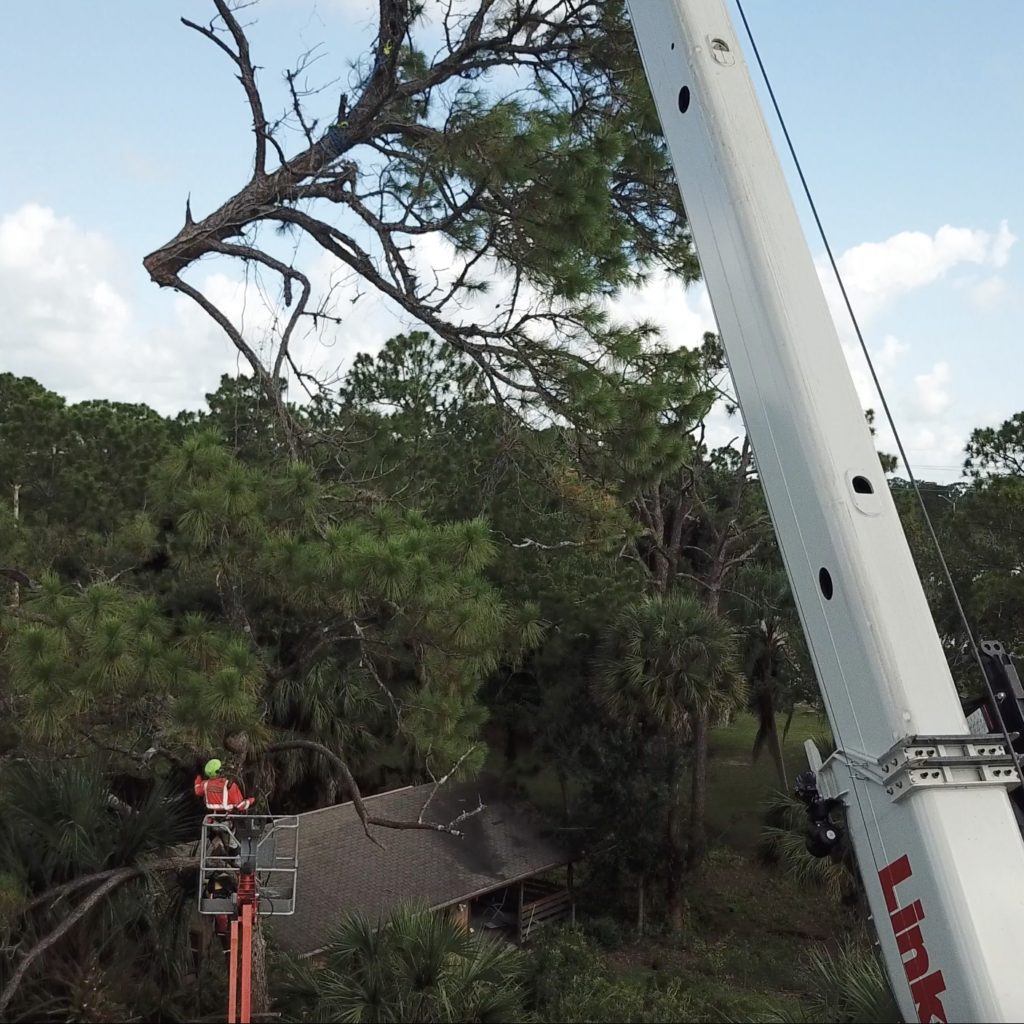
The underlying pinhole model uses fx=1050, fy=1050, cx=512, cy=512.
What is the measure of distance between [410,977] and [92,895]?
7.82 ft

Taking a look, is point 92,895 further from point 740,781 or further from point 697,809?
point 740,781

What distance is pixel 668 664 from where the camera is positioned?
16.5 meters

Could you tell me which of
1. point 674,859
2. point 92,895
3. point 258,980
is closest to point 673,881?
point 674,859

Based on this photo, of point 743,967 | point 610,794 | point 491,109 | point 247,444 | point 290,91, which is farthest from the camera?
point 610,794

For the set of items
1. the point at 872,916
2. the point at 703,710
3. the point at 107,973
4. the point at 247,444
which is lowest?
the point at 872,916

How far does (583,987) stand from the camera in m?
12.2

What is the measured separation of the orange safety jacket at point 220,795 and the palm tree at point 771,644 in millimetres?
15271

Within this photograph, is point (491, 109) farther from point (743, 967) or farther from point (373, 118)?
point (743, 967)

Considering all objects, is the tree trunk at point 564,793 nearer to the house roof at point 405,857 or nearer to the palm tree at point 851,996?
the house roof at point 405,857

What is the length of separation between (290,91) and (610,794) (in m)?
12.9

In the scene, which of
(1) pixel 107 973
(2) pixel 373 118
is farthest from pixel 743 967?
(2) pixel 373 118

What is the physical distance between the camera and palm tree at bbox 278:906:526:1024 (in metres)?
7.52

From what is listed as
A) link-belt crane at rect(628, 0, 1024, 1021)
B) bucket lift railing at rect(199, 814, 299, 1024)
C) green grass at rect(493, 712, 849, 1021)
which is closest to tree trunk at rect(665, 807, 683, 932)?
green grass at rect(493, 712, 849, 1021)

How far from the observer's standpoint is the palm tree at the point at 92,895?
25.8 ft
